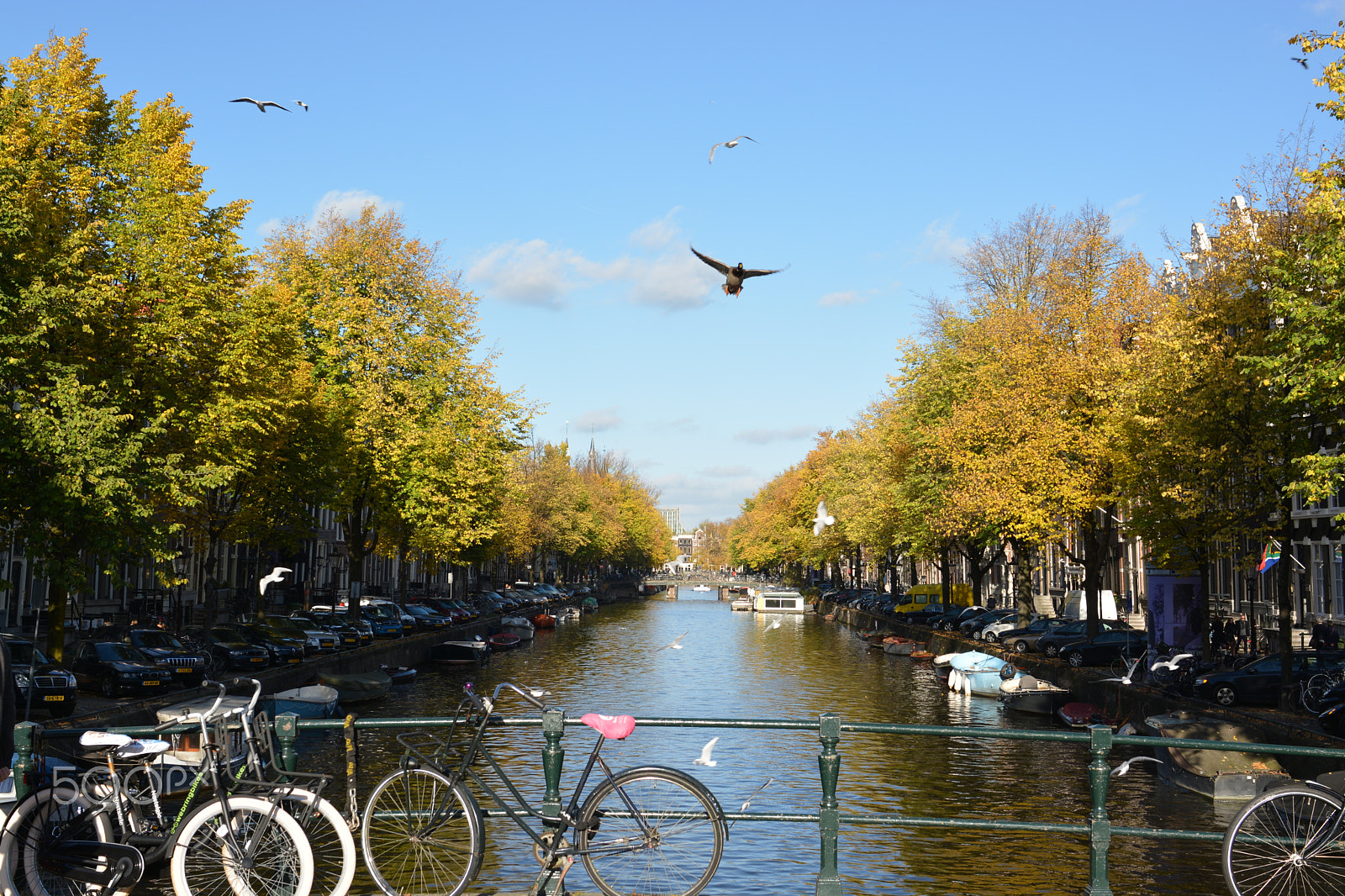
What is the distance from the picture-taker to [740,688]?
4750cm

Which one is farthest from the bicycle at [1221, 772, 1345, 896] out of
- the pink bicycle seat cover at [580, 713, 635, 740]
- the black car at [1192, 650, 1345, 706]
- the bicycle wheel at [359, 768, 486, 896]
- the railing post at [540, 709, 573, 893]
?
the black car at [1192, 650, 1345, 706]

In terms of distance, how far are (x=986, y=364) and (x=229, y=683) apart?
32.0m

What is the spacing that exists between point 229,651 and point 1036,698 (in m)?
25.9

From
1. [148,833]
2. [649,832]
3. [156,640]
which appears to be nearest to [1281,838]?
[649,832]

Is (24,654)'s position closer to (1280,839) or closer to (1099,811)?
(1099,811)

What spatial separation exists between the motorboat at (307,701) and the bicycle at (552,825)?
2642 centimetres

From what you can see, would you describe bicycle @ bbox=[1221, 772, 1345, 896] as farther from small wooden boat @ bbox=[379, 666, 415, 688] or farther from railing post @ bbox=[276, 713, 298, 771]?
small wooden boat @ bbox=[379, 666, 415, 688]

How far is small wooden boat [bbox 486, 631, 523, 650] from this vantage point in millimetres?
65188

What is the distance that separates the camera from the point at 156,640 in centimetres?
3588

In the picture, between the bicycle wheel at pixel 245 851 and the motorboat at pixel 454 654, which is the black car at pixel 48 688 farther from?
the motorboat at pixel 454 654

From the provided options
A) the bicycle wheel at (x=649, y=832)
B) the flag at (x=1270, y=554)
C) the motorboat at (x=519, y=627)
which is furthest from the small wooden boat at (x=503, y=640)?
the bicycle wheel at (x=649, y=832)

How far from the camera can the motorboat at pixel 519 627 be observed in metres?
71.1

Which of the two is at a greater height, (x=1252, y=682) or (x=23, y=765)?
(x=23, y=765)

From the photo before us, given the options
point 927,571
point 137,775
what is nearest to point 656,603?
point 927,571
